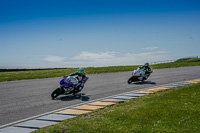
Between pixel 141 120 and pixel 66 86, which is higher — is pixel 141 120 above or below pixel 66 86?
below

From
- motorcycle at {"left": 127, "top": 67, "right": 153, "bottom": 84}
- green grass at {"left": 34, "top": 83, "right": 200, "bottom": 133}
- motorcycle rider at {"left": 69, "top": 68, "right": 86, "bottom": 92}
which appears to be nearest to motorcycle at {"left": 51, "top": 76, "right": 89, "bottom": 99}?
motorcycle rider at {"left": 69, "top": 68, "right": 86, "bottom": 92}

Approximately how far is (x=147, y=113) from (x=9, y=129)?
4446 millimetres

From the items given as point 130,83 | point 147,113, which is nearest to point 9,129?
point 147,113

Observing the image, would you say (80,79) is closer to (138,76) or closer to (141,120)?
(138,76)

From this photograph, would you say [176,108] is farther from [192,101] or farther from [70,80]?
[70,80]

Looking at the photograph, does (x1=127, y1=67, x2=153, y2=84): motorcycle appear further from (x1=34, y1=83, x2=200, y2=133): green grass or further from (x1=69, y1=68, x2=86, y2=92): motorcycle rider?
(x1=34, y1=83, x2=200, y2=133): green grass

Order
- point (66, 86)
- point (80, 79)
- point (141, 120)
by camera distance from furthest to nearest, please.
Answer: point (80, 79), point (66, 86), point (141, 120)

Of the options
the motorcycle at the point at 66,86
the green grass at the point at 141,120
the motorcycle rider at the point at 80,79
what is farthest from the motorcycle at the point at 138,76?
the green grass at the point at 141,120

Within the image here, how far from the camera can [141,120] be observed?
8461mm

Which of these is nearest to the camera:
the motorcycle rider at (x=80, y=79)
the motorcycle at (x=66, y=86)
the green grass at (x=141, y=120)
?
the green grass at (x=141, y=120)

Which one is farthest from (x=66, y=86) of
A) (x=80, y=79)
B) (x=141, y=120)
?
(x=141, y=120)

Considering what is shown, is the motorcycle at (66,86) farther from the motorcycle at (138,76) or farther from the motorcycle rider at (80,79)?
the motorcycle at (138,76)

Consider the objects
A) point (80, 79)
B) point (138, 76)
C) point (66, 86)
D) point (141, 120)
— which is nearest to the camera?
point (141, 120)

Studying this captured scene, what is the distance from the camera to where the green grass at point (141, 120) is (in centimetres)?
761
